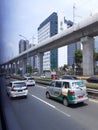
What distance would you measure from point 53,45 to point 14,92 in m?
36.7

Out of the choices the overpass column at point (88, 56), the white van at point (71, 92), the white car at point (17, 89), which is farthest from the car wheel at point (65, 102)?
the overpass column at point (88, 56)

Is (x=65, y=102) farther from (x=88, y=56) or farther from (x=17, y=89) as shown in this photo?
(x=88, y=56)

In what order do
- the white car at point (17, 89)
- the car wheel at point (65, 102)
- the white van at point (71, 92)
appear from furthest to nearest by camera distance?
the white car at point (17, 89), the car wheel at point (65, 102), the white van at point (71, 92)

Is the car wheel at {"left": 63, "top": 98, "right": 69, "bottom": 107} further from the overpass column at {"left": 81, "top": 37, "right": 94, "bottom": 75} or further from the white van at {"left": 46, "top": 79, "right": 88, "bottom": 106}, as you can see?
the overpass column at {"left": 81, "top": 37, "right": 94, "bottom": 75}

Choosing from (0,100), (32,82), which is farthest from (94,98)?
(32,82)

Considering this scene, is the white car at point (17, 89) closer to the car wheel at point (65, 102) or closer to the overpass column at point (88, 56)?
the car wheel at point (65, 102)

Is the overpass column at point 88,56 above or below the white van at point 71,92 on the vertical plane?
above

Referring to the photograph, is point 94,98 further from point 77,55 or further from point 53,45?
point 77,55

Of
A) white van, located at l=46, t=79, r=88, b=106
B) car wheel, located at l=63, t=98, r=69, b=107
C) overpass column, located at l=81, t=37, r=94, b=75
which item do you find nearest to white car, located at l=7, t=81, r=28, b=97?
white van, located at l=46, t=79, r=88, b=106

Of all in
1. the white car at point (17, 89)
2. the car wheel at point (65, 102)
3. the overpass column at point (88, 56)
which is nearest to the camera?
the car wheel at point (65, 102)

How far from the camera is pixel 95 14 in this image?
1314 inches

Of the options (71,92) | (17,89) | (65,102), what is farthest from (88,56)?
(71,92)

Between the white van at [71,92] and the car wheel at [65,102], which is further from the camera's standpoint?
the car wheel at [65,102]

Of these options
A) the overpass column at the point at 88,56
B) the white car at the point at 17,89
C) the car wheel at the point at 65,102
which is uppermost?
the overpass column at the point at 88,56
